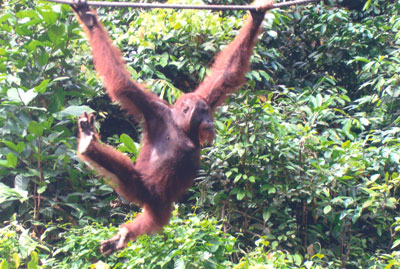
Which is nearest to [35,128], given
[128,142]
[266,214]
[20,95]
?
[20,95]

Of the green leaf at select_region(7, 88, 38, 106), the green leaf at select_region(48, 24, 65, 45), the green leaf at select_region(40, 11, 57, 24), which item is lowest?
the green leaf at select_region(7, 88, 38, 106)

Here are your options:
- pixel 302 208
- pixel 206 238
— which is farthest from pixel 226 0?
pixel 206 238

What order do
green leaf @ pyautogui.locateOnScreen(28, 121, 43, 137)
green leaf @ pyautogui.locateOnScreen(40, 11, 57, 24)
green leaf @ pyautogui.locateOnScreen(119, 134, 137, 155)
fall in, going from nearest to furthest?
1. green leaf @ pyautogui.locateOnScreen(28, 121, 43, 137)
2. green leaf @ pyautogui.locateOnScreen(119, 134, 137, 155)
3. green leaf @ pyautogui.locateOnScreen(40, 11, 57, 24)

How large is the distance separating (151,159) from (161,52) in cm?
233

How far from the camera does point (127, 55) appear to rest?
5855 millimetres

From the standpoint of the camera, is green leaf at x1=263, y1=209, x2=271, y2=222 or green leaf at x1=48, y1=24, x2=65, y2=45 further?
green leaf at x1=48, y1=24, x2=65, y2=45

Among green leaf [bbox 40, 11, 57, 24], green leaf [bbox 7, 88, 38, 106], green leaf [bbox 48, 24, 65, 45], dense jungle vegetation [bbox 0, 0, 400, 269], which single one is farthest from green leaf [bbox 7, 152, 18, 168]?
green leaf [bbox 40, 11, 57, 24]

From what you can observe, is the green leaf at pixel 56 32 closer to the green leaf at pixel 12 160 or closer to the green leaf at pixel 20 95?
the green leaf at pixel 20 95

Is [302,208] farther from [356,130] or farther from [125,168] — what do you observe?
[125,168]

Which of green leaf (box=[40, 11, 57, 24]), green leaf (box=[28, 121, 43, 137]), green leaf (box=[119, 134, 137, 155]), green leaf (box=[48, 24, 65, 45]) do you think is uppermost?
green leaf (box=[40, 11, 57, 24])

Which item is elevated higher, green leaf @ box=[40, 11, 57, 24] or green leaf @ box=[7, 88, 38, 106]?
green leaf @ box=[40, 11, 57, 24]

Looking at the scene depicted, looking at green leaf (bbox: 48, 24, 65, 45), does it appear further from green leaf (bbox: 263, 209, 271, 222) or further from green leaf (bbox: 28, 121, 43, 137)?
green leaf (bbox: 263, 209, 271, 222)

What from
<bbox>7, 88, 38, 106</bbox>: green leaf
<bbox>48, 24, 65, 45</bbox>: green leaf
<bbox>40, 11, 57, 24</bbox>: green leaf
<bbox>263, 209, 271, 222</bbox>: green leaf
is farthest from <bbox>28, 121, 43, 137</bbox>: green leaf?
<bbox>263, 209, 271, 222</bbox>: green leaf

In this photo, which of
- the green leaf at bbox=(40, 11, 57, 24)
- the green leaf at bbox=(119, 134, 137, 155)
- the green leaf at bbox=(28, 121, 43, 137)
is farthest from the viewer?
the green leaf at bbox=(40, 11, 57, 24)
